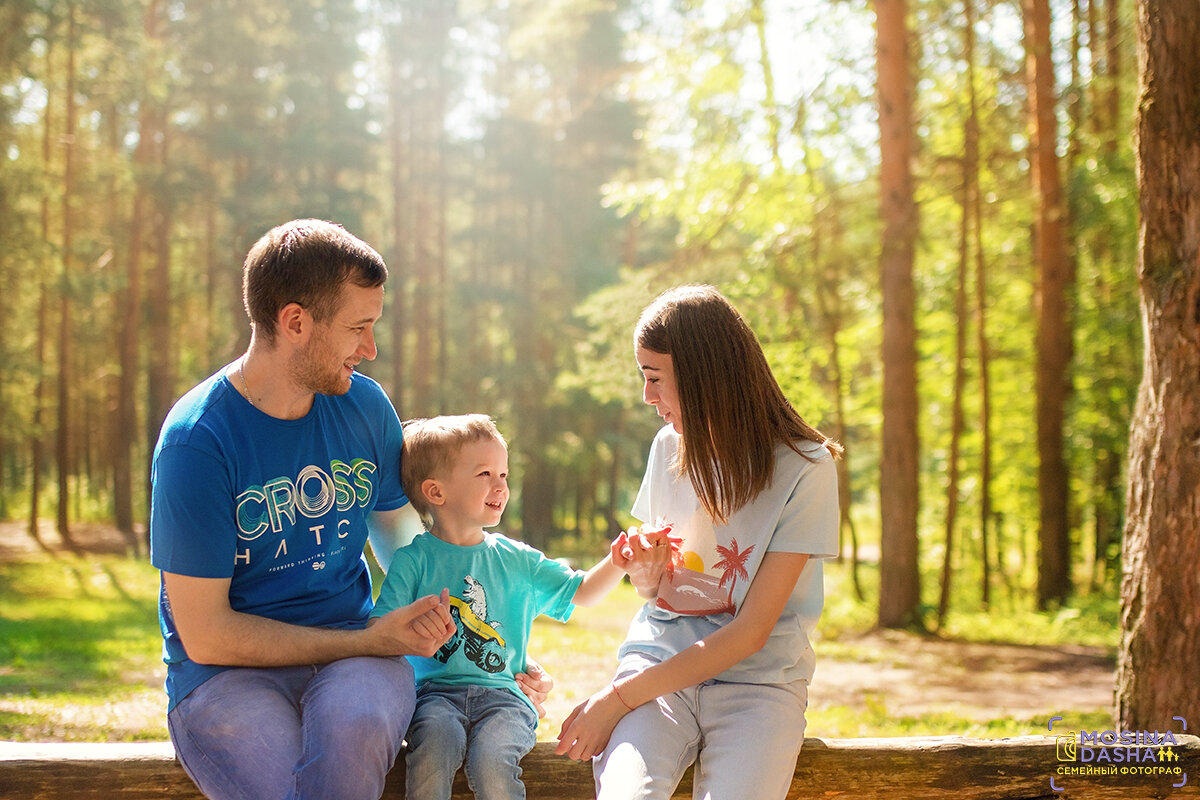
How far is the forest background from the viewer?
11.8 m

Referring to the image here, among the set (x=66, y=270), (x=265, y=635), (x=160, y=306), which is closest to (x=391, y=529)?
(x=265, y=635)

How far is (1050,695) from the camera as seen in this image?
7992 millimetres

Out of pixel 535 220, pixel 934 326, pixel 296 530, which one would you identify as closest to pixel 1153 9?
pixel 296 530

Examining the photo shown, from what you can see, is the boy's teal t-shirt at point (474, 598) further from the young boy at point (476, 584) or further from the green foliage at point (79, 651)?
the green foliage at point (79, 651)

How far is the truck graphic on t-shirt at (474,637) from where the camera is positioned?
2721 mm

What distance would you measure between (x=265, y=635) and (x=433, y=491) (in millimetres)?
614

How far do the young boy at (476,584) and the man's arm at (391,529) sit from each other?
0.04m

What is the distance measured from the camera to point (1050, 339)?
40.4ft

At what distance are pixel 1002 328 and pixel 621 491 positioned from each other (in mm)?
13857

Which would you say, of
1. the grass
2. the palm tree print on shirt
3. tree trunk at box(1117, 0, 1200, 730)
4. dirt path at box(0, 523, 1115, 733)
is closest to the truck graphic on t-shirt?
the palm tree print on shirt

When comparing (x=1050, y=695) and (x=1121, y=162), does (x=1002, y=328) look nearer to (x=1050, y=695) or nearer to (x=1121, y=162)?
(x=1121, y=162)

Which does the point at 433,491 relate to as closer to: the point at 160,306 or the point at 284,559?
the point at 284,559

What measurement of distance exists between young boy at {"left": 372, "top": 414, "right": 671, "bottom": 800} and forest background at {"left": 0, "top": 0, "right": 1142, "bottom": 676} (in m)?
7.58

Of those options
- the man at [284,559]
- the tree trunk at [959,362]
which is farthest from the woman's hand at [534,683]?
the tree trunk at [959,362]
